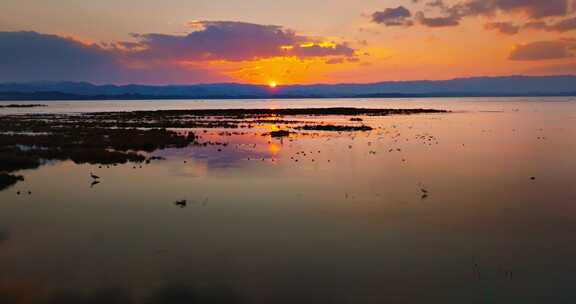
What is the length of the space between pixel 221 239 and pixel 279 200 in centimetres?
511

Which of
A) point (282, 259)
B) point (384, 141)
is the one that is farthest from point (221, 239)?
point (384, 141)

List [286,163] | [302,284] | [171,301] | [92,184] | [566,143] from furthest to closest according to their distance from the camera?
[566,143]
[286,163]
[92,184]
[302,284]
[171,301]

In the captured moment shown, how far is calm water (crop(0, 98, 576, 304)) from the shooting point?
388 inches

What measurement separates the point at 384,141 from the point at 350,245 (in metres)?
29.0

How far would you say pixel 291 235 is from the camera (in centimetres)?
1345

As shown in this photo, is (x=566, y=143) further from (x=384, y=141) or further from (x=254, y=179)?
(x=254, y=179)

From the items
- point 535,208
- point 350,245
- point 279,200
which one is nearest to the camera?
point 350,245

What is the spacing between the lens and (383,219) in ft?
49.5

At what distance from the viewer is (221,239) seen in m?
13.2

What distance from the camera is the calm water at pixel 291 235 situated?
32.3 ft

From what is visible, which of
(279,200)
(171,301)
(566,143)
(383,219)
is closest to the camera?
(171,301)

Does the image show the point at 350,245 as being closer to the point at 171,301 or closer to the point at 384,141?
the point at 171,301

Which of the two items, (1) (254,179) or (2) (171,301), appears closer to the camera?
(2) (171,301)

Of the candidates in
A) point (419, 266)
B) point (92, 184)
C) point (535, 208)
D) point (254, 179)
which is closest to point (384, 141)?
point (254, 179)
